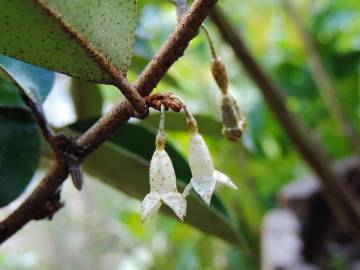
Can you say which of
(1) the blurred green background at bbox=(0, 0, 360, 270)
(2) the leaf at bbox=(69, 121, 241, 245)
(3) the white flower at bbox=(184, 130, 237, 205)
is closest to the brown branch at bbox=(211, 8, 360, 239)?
(1) the blurred green background at bbox=(0, 0, 360, 270)

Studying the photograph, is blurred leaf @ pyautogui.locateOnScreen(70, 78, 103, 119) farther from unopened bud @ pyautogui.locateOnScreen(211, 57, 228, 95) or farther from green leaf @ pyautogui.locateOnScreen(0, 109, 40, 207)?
unopened bud @ pyautogui.locateOnScreen(211, 57, 228, 95)

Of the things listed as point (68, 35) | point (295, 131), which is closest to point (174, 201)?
point (68, 35)

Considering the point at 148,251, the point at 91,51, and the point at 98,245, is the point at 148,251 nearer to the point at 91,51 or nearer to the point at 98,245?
the point at 91,51

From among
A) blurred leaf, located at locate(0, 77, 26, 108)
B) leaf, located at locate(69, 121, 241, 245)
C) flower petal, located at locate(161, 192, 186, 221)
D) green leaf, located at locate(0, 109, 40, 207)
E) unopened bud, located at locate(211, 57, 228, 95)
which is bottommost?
blurred leaf, located at locate(0, 77, 26, 108)

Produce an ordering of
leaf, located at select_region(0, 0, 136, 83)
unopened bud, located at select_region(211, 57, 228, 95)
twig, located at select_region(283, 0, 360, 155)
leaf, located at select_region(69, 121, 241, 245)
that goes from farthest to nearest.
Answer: twig, located at select_region(283, 0, 360, 155)
leaf, located at select_region(69, 121, 241, 245)
unopened bud, located at select_region(211, 57, 228, 95)
leaf, located at select_region(0, 0, 136, 83)

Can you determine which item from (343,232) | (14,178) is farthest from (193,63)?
(14,178)

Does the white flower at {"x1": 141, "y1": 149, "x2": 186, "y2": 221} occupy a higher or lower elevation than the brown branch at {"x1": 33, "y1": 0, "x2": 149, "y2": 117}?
lower
